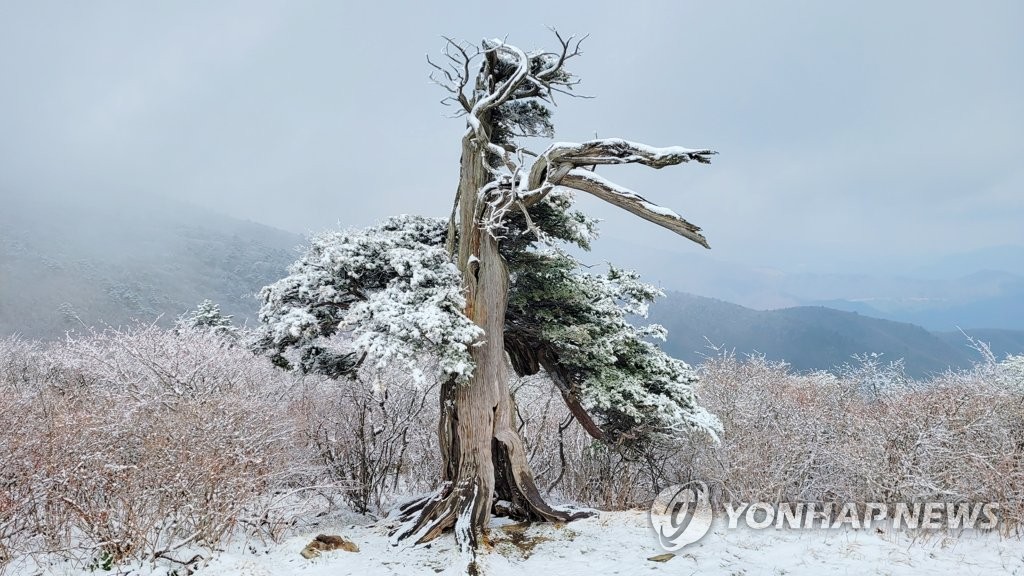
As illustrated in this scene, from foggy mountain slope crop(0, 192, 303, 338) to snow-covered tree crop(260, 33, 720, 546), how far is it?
32.3 m

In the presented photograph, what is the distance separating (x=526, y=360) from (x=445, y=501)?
293cm

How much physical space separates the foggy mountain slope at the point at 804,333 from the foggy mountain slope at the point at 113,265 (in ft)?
317

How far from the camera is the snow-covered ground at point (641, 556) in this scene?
19.3 feet

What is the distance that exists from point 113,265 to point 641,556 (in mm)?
105279

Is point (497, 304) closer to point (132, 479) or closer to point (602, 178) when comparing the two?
point (602, 178)

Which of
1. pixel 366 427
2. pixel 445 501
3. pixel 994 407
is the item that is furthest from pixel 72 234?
pixel 994 407

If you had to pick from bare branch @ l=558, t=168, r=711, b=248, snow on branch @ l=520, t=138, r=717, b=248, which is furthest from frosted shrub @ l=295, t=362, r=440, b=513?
bare branch @ l=558, t=168, r=711, b=248

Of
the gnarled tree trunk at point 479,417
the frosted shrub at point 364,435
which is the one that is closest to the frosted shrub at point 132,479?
the frosted shrub at point 364,435

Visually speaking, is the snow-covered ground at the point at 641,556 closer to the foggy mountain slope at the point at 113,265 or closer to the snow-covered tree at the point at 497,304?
the snow-covered tree at the point at 497,304

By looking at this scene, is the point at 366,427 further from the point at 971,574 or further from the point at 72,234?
the point at 72,234

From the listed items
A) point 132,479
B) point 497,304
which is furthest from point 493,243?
point 132,479

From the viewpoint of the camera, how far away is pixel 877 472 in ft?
31.6

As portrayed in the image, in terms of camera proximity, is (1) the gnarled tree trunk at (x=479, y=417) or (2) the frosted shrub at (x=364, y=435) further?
(2) the frosted shrub at (x=364, y=435)

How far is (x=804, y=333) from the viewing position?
433ft
